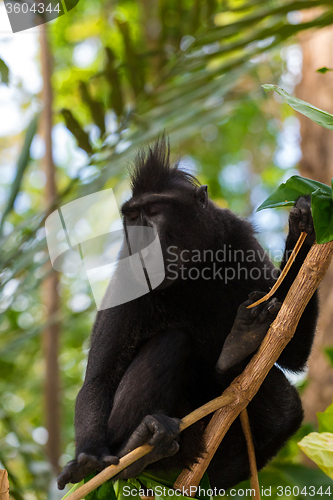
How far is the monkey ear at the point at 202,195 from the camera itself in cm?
292

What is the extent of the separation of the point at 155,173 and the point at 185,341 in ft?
3.65

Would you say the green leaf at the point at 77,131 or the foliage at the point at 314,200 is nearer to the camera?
the foliage at the point at 314,200

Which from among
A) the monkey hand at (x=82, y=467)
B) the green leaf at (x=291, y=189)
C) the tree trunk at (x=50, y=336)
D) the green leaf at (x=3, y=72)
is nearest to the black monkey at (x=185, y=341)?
the monkey hand at (x=82, y=467)

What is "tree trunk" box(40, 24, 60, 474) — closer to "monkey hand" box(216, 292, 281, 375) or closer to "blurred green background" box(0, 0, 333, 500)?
"blurred green background" box(0, 0, 333, 500)

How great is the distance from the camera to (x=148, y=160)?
3027 mm

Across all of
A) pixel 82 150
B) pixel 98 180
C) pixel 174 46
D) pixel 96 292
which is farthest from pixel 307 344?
pixel 174 46

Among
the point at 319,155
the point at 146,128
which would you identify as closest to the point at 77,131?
the point at 146,128

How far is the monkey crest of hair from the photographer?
9.73 feet

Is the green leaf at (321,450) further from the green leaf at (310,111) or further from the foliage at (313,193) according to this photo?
the green leaf at (310,111)

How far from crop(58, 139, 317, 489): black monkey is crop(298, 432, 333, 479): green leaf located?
0.48m

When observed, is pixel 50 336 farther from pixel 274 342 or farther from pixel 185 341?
pixel 274 342

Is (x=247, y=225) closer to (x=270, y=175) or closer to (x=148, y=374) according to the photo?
(x=148, y=374)

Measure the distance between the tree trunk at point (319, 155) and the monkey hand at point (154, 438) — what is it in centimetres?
327

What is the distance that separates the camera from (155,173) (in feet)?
9.83
